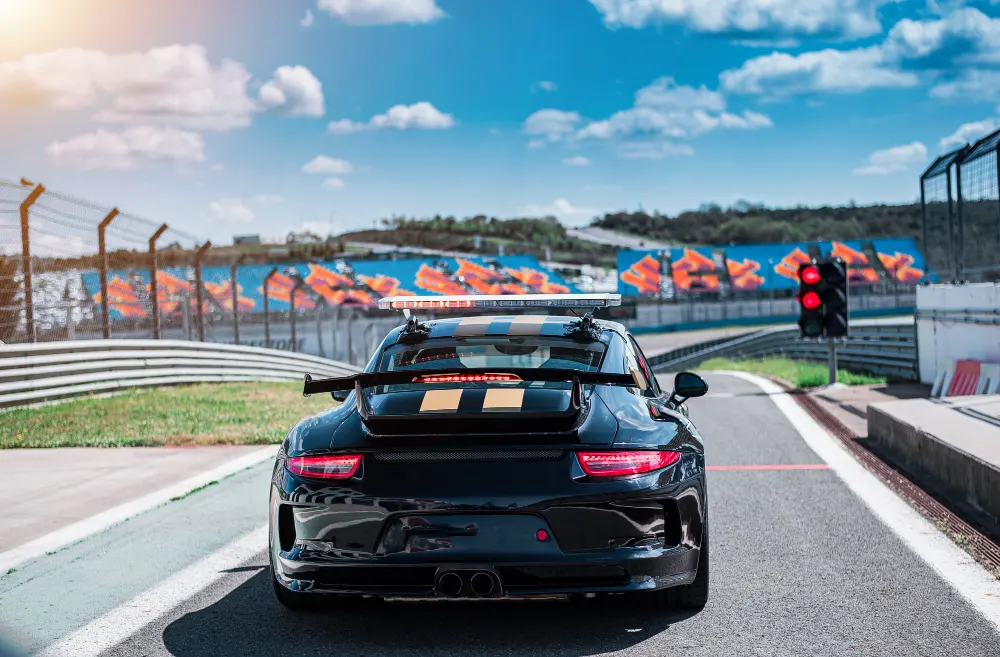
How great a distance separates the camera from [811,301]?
19.3 m

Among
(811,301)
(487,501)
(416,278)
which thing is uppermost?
(416,278)

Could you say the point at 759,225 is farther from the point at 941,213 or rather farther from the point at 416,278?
the point at 941,213

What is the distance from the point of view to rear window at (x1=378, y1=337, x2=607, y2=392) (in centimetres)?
554

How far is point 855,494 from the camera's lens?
26.5 ft

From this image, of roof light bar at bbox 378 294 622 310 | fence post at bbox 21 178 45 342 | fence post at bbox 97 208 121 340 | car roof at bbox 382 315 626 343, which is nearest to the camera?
car roof at bbox 382 315 626 343

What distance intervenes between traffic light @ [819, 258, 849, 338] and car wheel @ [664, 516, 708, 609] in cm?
1478

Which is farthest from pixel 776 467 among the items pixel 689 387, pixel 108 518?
pixel 108 518

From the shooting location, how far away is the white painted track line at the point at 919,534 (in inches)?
203

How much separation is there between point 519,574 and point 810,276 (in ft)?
52.1

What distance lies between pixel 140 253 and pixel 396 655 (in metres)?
13.9

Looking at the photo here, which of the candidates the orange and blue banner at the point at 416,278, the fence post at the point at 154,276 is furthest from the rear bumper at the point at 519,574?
the orange and blue banner at the point at 416,278

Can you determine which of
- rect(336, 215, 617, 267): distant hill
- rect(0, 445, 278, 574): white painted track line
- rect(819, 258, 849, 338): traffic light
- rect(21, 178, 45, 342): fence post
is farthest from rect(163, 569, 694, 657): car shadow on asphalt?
rect(336, 215, 617, 267): distant hill

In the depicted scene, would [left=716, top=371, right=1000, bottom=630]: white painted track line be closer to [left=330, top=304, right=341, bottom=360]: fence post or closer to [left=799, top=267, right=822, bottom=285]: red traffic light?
[left=799, top=267, right=822, bottom=285]: red traffic light

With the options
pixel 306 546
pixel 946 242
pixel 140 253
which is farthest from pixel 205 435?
pixel 946 242
